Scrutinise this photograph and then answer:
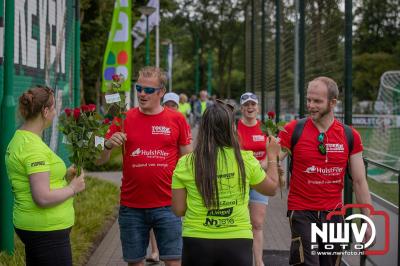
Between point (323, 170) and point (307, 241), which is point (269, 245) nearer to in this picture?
point (307, 241)

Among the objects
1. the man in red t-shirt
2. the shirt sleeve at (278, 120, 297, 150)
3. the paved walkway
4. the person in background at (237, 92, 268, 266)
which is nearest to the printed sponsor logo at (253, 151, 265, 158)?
the person in background at (237, 92, 268, 266)

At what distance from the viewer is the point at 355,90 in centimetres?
5784

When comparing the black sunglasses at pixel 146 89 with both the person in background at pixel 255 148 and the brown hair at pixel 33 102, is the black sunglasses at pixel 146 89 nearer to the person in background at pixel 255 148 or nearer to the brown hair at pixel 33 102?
the brown hair at pixel 33 102

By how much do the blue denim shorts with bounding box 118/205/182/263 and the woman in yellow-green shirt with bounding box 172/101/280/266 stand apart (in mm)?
1140

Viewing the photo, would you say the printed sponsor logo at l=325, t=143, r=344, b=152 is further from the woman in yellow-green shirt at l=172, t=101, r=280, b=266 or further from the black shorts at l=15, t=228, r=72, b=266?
the black shorts at l=15, t=228, r=72, b=266

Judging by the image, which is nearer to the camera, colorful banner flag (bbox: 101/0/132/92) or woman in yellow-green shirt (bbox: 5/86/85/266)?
woman in yellow-green shirt (bbox: 5/86/85/266)

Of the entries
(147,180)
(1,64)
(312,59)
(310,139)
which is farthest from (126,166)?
(312,59)

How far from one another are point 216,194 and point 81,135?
1155mm

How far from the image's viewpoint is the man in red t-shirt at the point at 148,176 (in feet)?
15.5

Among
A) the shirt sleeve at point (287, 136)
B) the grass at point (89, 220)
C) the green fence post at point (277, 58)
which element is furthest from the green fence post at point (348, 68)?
the green fence post at point (277, 58)

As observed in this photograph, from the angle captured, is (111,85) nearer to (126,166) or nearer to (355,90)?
(126,166)

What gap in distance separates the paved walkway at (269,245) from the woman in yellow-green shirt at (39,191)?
3079 millimetres

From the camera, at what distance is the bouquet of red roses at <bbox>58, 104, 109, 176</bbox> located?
412 centimetres

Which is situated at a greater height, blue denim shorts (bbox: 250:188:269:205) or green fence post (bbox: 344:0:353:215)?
green fence post (bbox: 344:0:353:215)
